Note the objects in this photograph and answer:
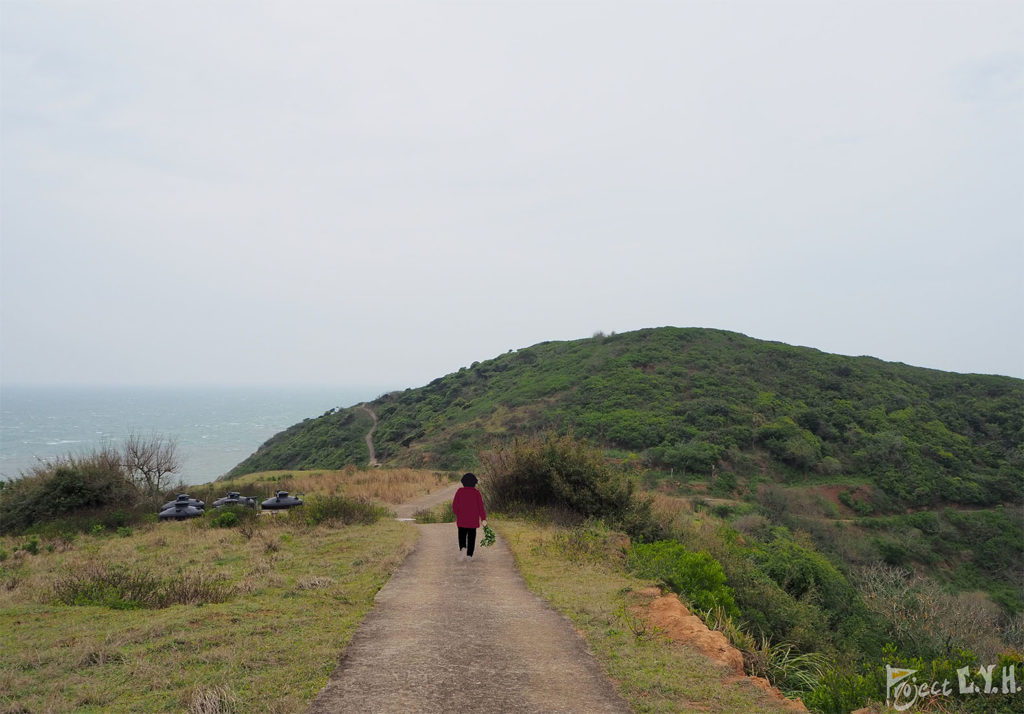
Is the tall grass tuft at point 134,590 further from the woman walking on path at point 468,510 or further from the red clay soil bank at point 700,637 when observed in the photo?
the red clay soil bank at point 700,637

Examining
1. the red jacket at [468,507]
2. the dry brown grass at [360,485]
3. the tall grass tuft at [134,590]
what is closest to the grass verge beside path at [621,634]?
the red jacket at [468,507]

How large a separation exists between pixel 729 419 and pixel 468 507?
1435 inches

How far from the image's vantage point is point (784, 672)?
6.84m

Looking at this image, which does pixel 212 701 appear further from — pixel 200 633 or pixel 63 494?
pixel 63 494

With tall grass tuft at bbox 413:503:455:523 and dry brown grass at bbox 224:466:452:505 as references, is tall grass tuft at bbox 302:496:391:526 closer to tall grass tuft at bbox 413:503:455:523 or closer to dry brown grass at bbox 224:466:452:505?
tall grass tuft at bbox 413:503:455:523

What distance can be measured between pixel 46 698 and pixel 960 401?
61177mm

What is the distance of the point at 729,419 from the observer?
140ft

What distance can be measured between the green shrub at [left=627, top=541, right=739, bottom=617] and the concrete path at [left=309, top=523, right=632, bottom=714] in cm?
241

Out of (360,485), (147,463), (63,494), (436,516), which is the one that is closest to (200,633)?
(436,516)

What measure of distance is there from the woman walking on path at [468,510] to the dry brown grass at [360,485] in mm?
13984

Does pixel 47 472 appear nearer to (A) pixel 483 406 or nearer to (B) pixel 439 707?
(B) pixel 439 707

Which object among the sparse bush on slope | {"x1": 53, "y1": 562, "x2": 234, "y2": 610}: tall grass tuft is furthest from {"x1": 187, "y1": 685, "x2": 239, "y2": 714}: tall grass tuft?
the sparse bush on slope

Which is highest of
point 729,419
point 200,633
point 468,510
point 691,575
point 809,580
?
point 729,419

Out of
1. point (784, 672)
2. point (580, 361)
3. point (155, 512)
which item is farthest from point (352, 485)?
point (580, 361)
